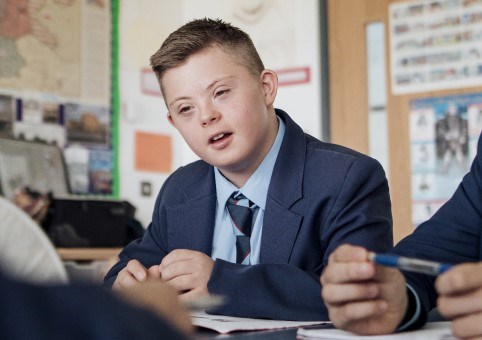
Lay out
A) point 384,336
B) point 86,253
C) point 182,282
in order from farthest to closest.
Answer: point 86,253, point 182,282, point 384,336

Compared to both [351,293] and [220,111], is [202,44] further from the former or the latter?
[351,293]

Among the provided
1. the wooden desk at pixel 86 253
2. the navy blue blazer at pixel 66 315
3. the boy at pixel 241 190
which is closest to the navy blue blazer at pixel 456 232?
the boy at pixel 241 190

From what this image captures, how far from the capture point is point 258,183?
1.42 m

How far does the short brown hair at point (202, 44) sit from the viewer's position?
143cm

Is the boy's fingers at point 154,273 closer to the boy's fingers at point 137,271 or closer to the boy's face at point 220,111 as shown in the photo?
the boy's fingers at point 137,271

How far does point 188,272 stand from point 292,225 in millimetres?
246

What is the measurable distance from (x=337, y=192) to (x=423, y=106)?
2167mm

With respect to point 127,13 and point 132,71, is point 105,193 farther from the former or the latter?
point 127,13

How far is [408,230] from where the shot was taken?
332 cm

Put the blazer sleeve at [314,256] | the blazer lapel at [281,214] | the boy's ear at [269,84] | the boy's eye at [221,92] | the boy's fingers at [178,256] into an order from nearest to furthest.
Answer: the blazer sleeve at [314,256]
the boy's fingers at [178,256]
the blazer lapel at [281,214]
the boy's eye at [221,92]
the boy's ear at [269,84]

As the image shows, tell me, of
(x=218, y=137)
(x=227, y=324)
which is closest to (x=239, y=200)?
(x=218, y=137)

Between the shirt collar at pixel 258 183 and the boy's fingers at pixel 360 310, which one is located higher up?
the shirt collar at pixel 258 183

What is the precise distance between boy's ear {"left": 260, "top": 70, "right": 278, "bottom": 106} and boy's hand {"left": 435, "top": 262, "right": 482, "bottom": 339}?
0.84 m

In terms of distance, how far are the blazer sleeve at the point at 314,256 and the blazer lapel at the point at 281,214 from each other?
0.02 meters
